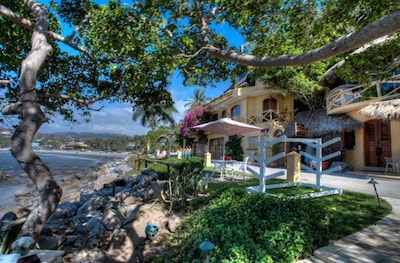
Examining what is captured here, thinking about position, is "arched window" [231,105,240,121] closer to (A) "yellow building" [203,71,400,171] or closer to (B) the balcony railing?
(A) "yellow building" [203,71,400,171]

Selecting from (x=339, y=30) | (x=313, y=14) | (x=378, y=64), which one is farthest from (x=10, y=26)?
(x=378, y=64)

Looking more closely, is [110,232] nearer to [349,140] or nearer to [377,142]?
[377,142]

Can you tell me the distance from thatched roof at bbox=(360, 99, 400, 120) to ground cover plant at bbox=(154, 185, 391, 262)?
767 centimetres

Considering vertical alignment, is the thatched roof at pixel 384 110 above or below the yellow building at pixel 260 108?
below

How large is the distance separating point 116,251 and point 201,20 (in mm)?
5209

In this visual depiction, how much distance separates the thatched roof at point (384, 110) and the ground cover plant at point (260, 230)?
7.67m

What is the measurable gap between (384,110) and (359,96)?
2153 mm

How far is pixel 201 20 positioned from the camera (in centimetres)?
531

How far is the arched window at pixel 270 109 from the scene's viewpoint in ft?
62.1

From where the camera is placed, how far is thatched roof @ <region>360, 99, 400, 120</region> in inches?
396

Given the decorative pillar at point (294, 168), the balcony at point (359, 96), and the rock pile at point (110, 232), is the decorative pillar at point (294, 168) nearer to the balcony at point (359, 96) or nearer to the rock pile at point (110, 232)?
the rock pile at point (110, 232)

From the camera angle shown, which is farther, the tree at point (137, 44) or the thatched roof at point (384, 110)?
the thatched roof at point (384, 110)

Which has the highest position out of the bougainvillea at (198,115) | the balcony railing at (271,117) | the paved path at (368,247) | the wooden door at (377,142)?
the bougainvillea at (198,115)

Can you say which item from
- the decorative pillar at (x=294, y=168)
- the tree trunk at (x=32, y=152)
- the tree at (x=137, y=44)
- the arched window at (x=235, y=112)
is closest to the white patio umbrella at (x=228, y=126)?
the decorative pillar at (x=294, y=168)
